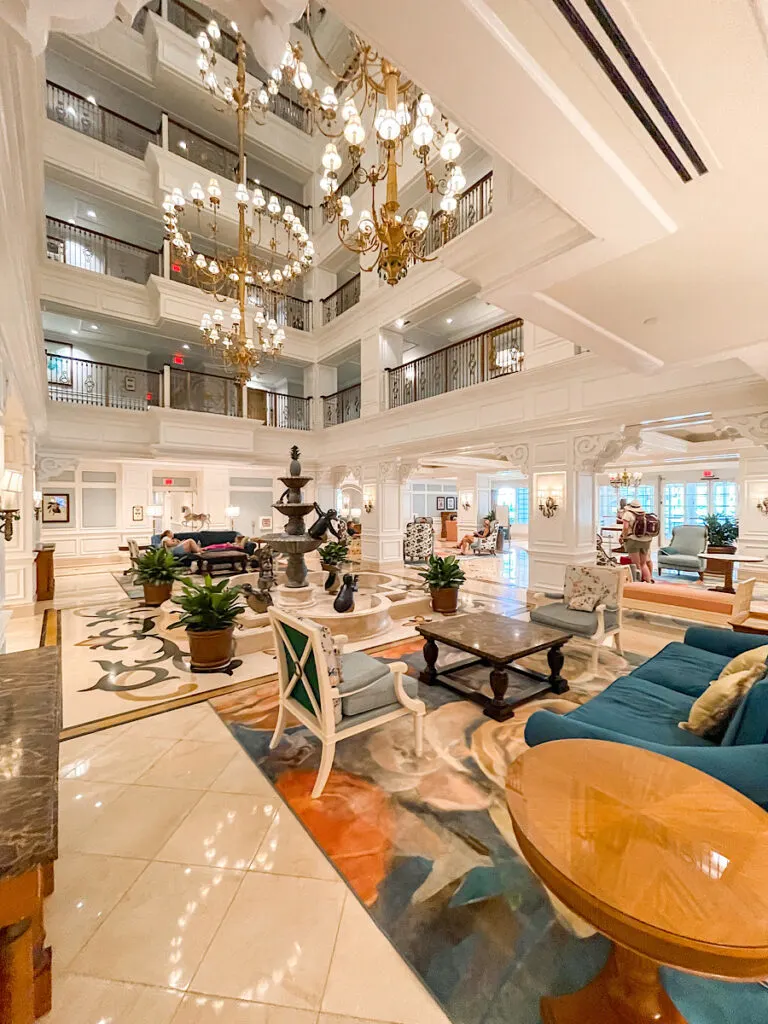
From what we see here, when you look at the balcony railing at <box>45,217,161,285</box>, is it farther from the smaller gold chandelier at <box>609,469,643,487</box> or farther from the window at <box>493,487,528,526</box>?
the window at <box>493,487,528,526</box>

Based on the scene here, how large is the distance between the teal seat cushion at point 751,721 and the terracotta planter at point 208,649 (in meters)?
3.96

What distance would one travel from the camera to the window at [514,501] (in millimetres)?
18984

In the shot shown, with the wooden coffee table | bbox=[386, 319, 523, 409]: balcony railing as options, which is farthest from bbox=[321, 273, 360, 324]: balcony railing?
the wooden coffee table

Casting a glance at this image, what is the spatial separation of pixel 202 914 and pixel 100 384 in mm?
11735

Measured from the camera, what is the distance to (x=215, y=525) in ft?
43.8

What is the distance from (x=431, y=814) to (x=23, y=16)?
3.17 meters

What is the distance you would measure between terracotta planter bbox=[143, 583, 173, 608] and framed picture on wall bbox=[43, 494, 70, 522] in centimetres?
684

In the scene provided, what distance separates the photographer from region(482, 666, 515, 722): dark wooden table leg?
10.6 ft

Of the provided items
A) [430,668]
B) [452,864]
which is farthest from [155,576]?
[452,864]

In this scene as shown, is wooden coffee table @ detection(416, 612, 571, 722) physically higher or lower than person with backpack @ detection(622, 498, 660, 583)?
lower

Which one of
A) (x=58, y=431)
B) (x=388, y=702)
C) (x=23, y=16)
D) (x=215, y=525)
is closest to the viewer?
(x=23, y=16)

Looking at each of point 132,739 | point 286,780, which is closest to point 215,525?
point 132,739

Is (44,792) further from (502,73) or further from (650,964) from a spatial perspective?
(502,73)

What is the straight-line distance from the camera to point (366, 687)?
2.65 metres
